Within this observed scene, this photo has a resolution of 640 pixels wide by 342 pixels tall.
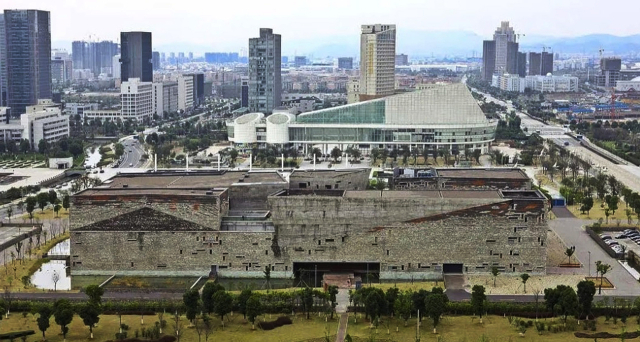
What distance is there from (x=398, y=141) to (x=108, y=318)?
34.5 m

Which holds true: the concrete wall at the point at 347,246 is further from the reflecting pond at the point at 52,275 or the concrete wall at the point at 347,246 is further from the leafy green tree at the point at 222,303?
the leafy green tree at the point at 222,303

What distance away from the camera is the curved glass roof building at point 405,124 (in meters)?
55.2

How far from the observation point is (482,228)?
27.0 m

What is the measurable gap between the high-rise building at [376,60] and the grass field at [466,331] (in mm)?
50370

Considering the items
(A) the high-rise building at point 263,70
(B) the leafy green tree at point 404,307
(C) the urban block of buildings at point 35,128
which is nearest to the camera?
(B) the leafy green tree at point 404,307

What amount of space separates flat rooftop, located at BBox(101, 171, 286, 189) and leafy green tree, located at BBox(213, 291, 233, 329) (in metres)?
8.69

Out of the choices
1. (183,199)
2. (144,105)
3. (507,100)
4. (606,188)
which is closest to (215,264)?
(183,199)

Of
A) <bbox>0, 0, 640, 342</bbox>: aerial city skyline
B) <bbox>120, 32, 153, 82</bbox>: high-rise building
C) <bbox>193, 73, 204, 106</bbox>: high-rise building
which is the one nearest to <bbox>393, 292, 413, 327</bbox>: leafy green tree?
<bbox>0, 0, 640, 342</bbox>: aerial city skyline

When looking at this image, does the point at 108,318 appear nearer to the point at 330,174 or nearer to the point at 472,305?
the point at 472,305

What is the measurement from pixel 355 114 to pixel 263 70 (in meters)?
23.0

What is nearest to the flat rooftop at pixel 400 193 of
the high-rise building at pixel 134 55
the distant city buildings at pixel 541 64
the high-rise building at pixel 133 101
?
the high-rise building at pixel 133 101

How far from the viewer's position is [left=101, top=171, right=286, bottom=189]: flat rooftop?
31.1 m

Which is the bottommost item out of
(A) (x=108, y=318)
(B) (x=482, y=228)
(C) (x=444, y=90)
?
(A) (x=108, y=318)

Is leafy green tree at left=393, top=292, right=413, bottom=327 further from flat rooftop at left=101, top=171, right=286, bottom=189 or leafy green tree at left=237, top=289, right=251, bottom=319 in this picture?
flat rooftop at left=101, top=171, right=286, bottom=189
